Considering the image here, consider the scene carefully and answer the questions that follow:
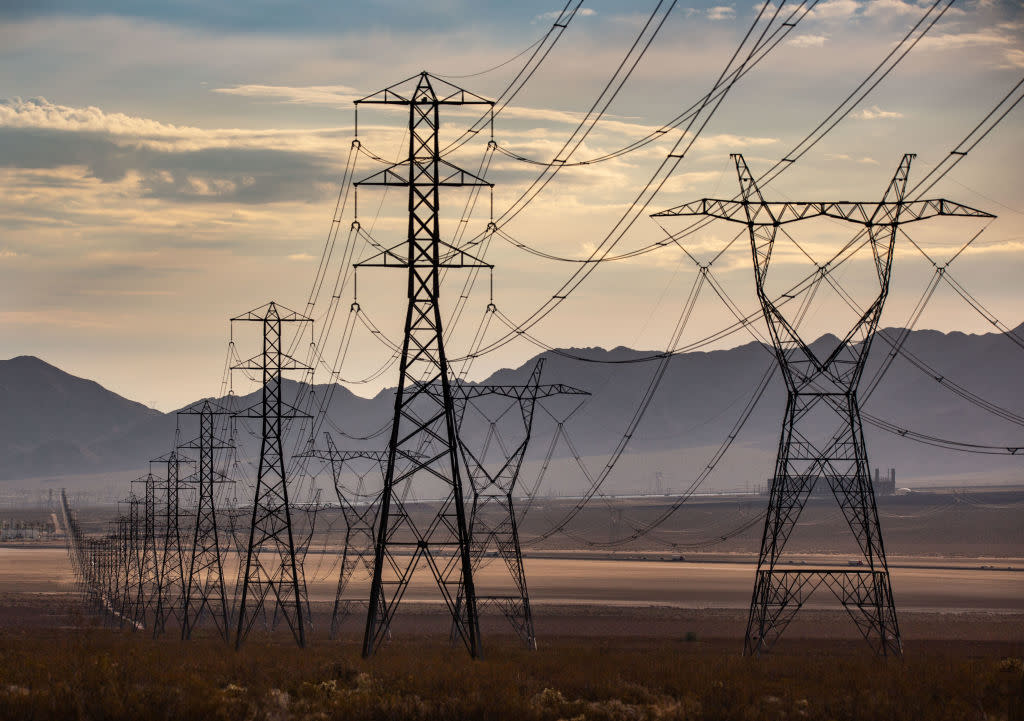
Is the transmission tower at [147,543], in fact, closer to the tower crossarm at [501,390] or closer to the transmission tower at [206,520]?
the transmission tower at [206,520]

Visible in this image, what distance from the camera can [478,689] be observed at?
91.9 feet

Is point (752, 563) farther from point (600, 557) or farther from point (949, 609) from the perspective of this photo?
point (949, 609)

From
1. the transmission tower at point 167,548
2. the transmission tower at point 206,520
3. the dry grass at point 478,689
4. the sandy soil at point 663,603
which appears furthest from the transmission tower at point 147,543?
the dry grass at point 478,689

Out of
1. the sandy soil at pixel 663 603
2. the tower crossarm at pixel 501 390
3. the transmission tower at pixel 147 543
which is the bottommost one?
the sandy soil at pixel 663 603

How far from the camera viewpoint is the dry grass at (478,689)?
25.9m

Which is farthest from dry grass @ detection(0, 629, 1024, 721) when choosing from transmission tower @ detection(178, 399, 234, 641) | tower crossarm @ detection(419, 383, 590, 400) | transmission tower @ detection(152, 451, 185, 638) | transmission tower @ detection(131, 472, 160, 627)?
transmission tower @ detection(131, 472, 160, 627)

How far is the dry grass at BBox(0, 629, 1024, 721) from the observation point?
1020 inches

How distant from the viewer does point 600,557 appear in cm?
19675

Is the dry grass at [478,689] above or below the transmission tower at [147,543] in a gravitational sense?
below

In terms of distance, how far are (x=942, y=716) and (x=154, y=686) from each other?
17.8 meters

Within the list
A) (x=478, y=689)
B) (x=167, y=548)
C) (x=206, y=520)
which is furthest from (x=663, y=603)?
(x=478, y=689)

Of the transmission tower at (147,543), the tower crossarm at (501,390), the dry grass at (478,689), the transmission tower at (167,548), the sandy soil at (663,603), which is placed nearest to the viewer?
the dry grass at (478,689)

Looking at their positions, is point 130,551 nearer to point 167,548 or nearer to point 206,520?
point 206,520

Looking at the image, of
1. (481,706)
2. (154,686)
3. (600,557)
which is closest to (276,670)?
(154,686)
